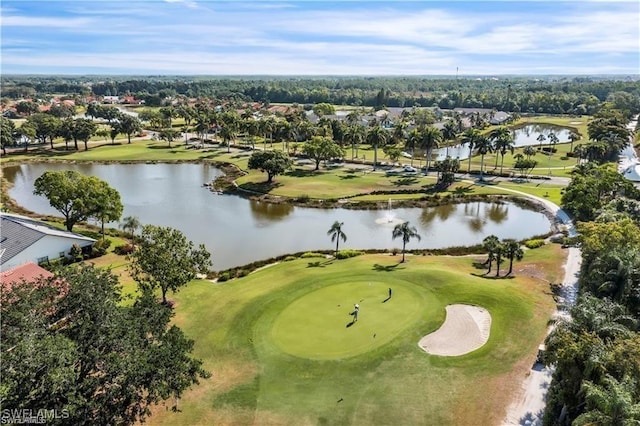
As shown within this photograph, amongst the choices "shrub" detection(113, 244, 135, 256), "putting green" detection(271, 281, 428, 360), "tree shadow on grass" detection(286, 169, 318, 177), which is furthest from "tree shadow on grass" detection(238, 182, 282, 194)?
"putting green" detection(271, 281, 428, 360)

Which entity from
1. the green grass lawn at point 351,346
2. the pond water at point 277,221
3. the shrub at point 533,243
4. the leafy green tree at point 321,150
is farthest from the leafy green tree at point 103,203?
the shrub at point 533,243

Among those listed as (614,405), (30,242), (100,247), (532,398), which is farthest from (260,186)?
(614,405)

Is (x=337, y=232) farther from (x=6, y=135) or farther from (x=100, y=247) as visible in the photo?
(x=6, y=135)

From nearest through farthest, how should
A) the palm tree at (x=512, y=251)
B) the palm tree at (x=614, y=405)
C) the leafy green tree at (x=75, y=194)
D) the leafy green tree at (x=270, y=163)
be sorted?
the palm tree at (x=614, y=405) → the palm tree at (x=512, y=251) → the leafy green tree at (x=75, y=194) → the leafy green tree at (x=270, y=163)

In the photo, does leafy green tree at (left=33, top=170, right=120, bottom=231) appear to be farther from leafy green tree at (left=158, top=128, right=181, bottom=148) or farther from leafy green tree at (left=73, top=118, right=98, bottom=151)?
leafy green tree at (left=158, top=128, right=181, bottom=148)

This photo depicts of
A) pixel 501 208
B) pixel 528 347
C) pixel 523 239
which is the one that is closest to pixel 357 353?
pixel 528 347

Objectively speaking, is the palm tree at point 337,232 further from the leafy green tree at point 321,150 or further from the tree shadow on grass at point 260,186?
the leafy green tree at point 321,150

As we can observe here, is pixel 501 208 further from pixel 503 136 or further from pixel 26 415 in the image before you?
pixel 26 415
